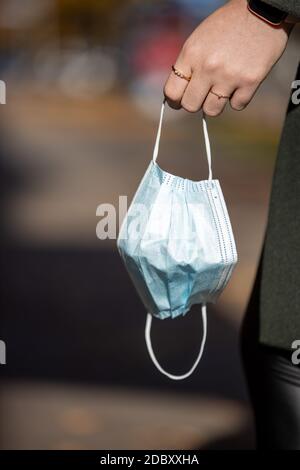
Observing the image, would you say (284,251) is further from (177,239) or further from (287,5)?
(287,5)

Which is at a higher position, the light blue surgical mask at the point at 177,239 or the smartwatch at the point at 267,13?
the smartwatch at the point at 267,13

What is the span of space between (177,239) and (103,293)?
4.05 meters

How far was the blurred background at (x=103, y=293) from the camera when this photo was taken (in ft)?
13.0

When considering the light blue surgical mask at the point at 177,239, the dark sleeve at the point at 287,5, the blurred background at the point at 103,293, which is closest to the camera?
the dark sleeve at the point at 287,5

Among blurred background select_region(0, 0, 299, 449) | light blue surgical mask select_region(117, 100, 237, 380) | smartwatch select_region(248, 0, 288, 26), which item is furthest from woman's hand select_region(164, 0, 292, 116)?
blurred background select_region(0, 0, 299, 449)

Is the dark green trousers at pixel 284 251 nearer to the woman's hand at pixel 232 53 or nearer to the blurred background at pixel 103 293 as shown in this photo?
the woman's hand at pixel 232 53

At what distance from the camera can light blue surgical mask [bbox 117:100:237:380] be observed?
2049 millimetres

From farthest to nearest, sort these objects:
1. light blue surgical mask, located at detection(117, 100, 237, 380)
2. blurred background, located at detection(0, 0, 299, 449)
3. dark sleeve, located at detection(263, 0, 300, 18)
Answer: blurred background, located at detection(0, 0, 299, 449) < light blue surgical mask, located at detection(117, 100, 237, 380) < dark sleeve, located at detection(263, 0, 300, 18)

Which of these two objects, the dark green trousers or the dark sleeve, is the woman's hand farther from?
the dark green trousers

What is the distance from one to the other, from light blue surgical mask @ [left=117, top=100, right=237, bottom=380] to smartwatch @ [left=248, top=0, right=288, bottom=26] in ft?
1.07

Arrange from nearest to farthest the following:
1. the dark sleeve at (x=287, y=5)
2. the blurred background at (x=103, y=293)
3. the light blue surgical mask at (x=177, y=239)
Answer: the dark sleeve at (x=287, y=5), the light blue surgical mask at (x=177, y=239), the blurred background at (x=103, y=293)

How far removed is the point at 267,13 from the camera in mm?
1876

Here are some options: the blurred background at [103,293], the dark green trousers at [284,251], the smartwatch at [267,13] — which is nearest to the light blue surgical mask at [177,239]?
the dark green trousers at [284,251]

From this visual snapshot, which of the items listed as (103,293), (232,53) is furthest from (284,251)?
(103,293)
